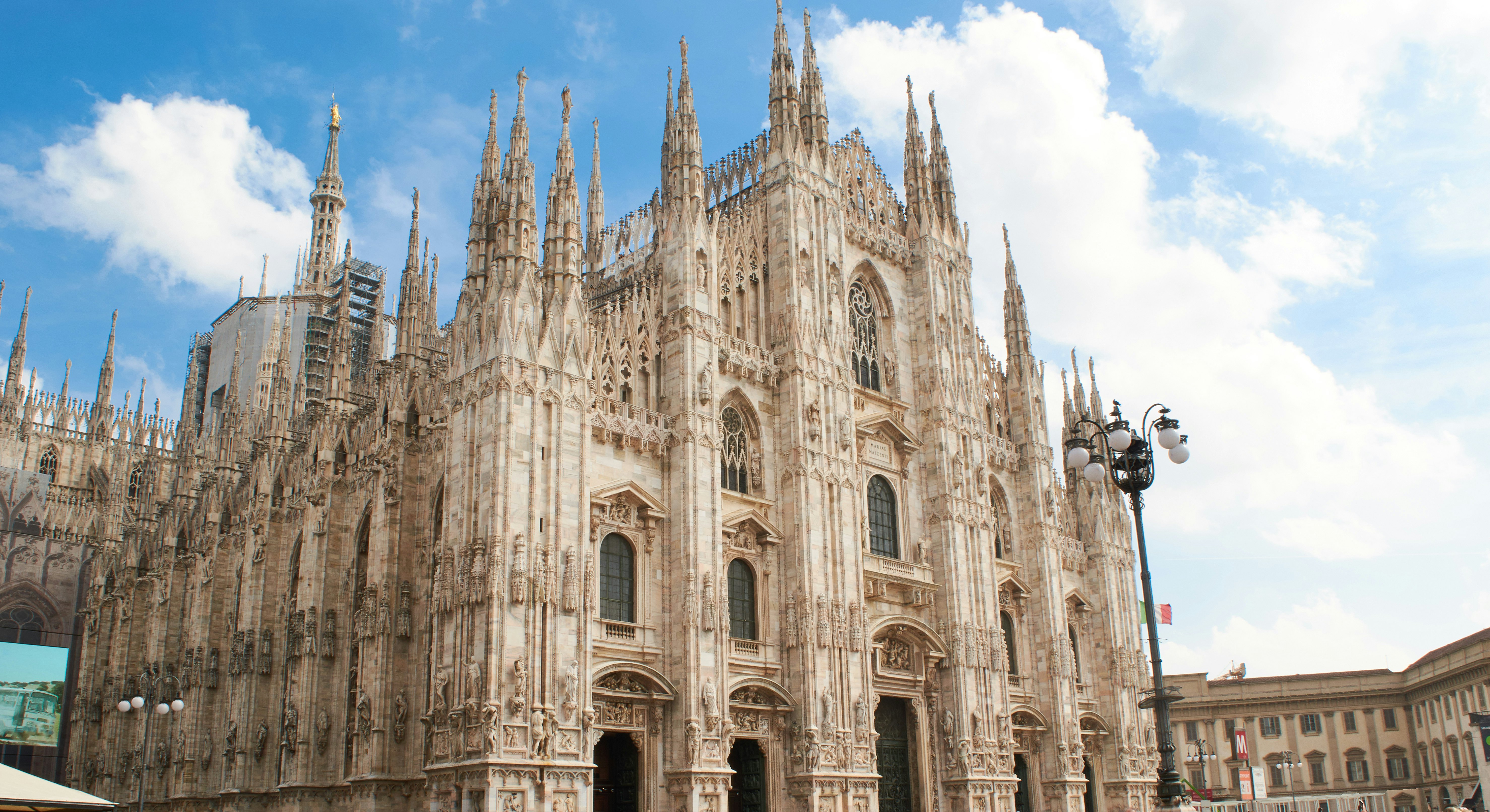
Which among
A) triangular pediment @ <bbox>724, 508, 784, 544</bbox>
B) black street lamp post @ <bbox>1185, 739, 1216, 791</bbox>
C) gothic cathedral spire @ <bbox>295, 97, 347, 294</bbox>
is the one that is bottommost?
black street lamp post @ <bbox>1185, 739, 1216, 791</bbox>

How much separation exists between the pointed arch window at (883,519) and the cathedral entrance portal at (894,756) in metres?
4.90

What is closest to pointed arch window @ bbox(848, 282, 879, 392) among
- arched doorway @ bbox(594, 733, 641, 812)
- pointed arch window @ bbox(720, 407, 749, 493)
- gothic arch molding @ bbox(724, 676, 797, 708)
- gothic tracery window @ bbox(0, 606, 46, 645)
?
pointed arch window @ bbox(720, 407, 749, 493)

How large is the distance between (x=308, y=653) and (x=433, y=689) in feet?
29.9

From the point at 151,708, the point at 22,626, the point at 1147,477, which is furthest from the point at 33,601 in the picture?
the point at 1147,477

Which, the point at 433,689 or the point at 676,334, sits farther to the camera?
the point at 676,334

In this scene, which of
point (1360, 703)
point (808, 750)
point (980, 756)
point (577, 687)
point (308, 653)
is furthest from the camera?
point (1360, 703)

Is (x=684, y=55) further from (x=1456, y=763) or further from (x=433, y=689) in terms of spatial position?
(x=1456, y=763)

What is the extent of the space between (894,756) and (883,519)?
25.3ft

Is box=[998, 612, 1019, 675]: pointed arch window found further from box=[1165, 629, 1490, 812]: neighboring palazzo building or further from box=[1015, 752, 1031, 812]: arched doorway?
box=[1165, 629, 1490, 812]: neighboring palazzo building

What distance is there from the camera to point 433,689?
26.0m

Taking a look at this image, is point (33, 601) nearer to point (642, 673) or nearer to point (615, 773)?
point (615, 773)

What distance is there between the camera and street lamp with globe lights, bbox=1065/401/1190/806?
16672 millimetres

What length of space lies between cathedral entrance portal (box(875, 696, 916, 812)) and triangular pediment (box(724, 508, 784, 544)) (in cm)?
655

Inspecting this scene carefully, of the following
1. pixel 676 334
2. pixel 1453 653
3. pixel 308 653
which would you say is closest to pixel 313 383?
pixel 308 653
